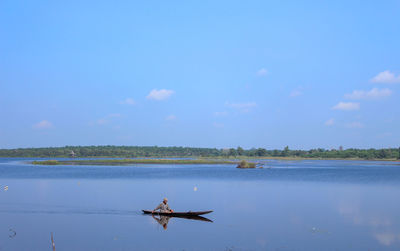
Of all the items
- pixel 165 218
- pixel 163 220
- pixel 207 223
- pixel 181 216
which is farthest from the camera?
pixel 181 216

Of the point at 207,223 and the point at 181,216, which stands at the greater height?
the point at 181,216

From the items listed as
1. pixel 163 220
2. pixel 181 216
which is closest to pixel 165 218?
pixel 163 220

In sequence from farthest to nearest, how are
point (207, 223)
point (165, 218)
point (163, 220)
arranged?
point (165, 218), point (163, 220), point (207, 223)

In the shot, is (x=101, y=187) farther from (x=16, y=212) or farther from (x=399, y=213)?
(x=399, y=213)

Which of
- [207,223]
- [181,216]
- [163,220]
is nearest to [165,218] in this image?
[163,220]

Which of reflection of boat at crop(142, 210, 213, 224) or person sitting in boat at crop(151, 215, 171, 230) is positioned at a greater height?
reflection of boat at crop(142, 210, 213, 224)

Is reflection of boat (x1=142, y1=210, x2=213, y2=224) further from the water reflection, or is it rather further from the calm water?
the calm water

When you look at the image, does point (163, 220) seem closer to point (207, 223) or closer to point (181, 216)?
point (181, 216)

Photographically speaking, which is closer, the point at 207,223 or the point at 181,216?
the point at 207,223

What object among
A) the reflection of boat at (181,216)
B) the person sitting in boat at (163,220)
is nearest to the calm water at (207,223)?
the person sitting in boat at (163,220)

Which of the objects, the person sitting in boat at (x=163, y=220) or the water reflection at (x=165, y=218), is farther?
the water reflection at (x=165, y=218)

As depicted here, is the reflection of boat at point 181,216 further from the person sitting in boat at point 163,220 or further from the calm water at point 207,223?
the calm water at point 207,223

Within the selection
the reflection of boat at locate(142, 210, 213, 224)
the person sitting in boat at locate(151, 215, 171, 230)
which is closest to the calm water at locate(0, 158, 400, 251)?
the person sitting in boat at locate(151, 215, 171, 230)

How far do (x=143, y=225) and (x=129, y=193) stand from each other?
18509mm
